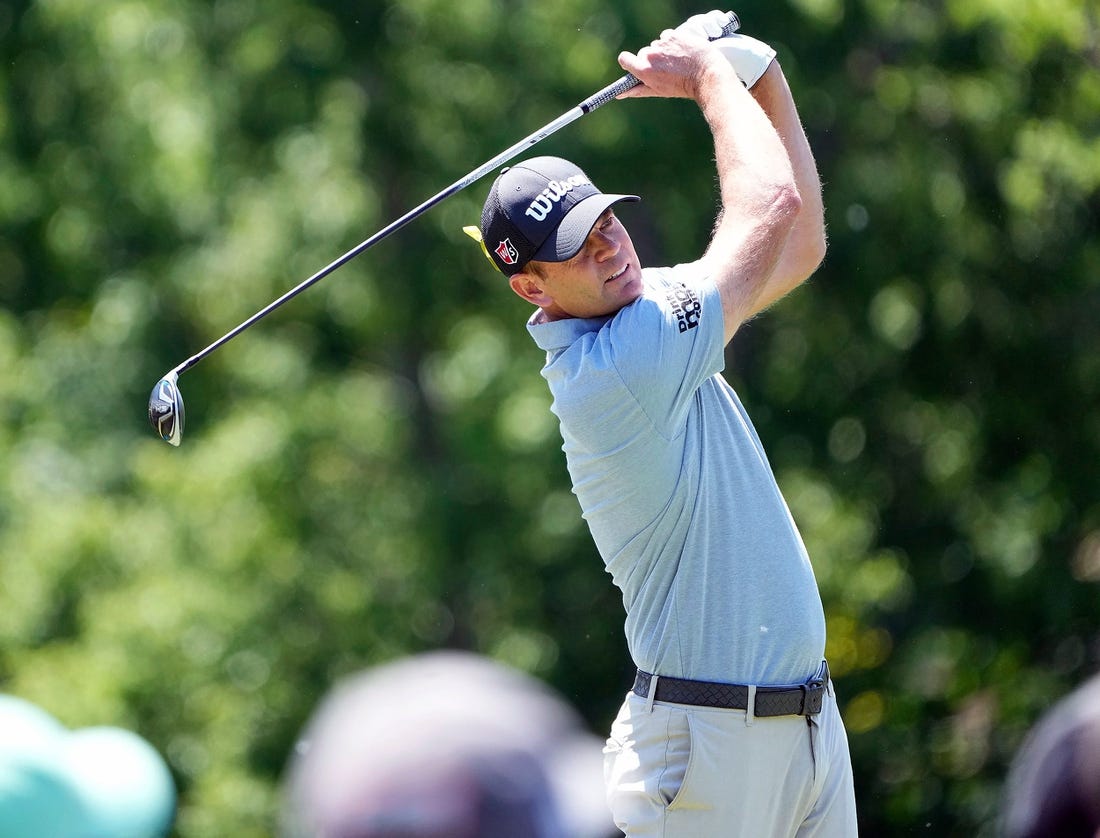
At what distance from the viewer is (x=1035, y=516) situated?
28.5 feet

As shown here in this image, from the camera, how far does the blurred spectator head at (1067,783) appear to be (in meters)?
1.52

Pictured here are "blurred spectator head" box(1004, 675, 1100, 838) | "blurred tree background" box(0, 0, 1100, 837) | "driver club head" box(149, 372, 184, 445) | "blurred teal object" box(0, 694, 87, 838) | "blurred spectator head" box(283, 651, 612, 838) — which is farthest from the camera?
"blurred tree background" box(0, 0, 1100, 837)

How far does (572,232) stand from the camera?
9.71 feet

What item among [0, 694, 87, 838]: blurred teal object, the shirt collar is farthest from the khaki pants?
[0, 694, 87, 838]: blurred teal object

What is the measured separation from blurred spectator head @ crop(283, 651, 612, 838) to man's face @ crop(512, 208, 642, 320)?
1502mm

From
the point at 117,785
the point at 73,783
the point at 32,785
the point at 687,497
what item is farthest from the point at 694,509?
the point at 117,785

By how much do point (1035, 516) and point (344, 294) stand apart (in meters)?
4.26

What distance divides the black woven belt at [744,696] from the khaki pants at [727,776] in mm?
13

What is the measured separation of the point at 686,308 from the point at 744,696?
669 millimetres

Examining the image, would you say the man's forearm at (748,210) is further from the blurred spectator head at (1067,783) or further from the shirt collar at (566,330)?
the blurred spectator head at (1067,783)

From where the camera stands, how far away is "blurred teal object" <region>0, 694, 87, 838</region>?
15.3 feet

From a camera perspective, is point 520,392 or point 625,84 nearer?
point 625,84

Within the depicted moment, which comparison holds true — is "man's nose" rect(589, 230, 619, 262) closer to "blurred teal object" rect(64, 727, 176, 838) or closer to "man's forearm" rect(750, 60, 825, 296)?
"man's forearm" rect(750, 60, 825, 296)

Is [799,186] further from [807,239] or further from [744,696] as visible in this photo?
[744,696]
